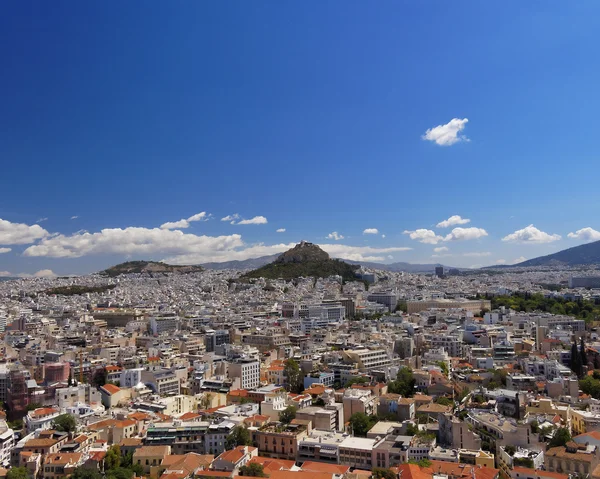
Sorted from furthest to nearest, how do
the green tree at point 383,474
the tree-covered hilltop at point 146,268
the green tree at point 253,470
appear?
the tree-covered hilltop at point 146,268
the green tree at point 253,470
the green tree at point 383,474

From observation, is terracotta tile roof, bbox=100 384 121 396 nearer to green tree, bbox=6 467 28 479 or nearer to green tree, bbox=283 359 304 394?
green tree, bbox=6 467 28 479

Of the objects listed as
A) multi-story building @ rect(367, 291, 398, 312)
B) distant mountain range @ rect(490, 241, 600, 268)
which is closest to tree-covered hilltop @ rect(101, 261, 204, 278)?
multi-story building @ rect(367, 291, 398, 312)

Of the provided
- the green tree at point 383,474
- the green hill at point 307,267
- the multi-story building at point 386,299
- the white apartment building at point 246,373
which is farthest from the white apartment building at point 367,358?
the green hill at point 307,267

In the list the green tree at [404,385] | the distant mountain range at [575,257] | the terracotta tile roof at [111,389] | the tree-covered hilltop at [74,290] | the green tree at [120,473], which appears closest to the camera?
the green tree at [120,473]

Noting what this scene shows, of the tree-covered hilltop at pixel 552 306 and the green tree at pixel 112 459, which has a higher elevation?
the tree-covered hilltop at pixel 552 306

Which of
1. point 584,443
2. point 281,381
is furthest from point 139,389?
point 584,443

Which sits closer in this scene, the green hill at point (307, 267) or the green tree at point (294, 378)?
the green tree at point (294, 378)

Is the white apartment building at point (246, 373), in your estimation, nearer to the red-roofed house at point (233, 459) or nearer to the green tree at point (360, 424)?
the green tree at point (360, 424)

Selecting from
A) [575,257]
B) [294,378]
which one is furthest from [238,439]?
[575,257]
